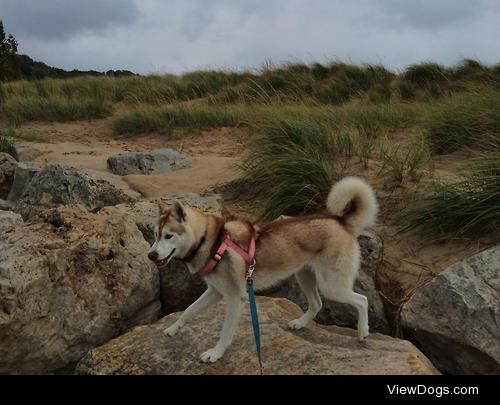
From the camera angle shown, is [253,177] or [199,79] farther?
[199,79]

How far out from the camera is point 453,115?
822cm

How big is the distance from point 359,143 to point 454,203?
8.05ft

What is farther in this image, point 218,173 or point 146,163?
point 146,163

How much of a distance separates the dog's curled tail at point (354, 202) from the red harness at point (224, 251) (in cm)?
76

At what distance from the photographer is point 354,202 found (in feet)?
13.8

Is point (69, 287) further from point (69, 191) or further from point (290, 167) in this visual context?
point (290, 167)

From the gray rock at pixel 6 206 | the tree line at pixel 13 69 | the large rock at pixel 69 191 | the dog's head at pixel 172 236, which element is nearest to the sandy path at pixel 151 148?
the large rock at pixel 69 191

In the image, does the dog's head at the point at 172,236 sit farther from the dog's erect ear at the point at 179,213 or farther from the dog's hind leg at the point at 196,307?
the dog's hind leg at the point at 196,307

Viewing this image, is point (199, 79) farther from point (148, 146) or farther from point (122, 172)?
point (122, 172)

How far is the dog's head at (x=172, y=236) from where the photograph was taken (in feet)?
12.3

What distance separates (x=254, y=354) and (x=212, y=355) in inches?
11.8

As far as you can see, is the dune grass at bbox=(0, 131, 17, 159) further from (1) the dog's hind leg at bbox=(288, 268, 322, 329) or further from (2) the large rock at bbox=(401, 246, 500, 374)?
(2) the large rock at bbox=(401, 246, 500, 374)

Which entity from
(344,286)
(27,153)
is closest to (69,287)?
(344,286)
